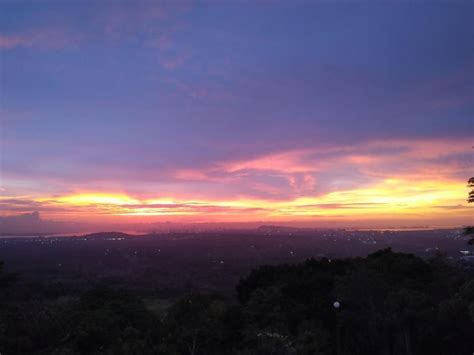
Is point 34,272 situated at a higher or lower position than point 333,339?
lower

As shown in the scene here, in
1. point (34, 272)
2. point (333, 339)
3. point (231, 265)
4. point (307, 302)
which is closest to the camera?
point (333, 339)

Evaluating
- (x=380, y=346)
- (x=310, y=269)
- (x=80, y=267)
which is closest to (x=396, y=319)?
(x=380, y=346)

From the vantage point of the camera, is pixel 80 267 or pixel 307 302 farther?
pixel 80 267

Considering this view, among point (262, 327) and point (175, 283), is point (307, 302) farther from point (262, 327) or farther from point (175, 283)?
point (175, 283)

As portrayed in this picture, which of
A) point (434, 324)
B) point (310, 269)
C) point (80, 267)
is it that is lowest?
point (80, 267)

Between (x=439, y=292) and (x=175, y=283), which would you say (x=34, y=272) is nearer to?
(x=175, y=283)

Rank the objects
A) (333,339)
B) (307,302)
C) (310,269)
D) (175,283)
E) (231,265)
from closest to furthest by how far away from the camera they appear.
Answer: (333,339) < (307,302) < (310,269) < (175,283) < (231,265)

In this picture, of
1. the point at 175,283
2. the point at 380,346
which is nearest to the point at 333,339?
the point at 380,346
